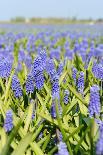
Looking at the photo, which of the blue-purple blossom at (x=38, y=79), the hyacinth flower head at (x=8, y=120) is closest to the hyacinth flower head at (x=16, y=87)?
the blue-purple blossom at (x=38, y=79)

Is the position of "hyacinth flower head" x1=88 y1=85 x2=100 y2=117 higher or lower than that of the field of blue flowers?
higher

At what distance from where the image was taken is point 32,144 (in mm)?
2170

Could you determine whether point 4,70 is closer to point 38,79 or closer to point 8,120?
point 38,79

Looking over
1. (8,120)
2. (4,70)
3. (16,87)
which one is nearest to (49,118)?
(8,120)

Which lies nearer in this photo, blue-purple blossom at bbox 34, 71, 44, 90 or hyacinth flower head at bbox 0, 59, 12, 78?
blue-purple blossom at bbox 34, 71, 44, 90

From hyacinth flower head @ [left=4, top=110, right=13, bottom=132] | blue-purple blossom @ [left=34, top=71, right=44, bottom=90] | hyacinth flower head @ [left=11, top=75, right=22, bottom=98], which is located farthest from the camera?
hyacinth flower head @ [left=11, top=75, right=22, bottom=98]

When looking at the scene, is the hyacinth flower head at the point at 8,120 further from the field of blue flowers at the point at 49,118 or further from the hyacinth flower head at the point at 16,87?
the hyacinth flower head at the point at 16,87

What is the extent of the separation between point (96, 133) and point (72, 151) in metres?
0.20

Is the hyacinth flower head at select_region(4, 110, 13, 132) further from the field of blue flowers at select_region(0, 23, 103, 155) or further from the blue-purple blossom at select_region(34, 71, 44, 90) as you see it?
the blue-purple blossom at select_region(34, 71, 44, 90)

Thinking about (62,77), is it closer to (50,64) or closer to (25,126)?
(50,64)

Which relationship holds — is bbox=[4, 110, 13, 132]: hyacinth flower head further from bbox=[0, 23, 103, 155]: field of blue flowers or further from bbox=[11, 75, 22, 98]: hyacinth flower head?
bbox=[11, 75, 22, 98]: hyacinth flower head

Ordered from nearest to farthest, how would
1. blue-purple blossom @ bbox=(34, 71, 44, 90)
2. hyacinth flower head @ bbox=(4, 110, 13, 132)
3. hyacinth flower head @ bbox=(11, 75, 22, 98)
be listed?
hyacinth flower head @ bbox=(4, 110, 13, 132), blue-purple blossom @ bbox=(34, 71, 44, 90), hyacinth flower head @ bbox=(11, 75, 22, 98)

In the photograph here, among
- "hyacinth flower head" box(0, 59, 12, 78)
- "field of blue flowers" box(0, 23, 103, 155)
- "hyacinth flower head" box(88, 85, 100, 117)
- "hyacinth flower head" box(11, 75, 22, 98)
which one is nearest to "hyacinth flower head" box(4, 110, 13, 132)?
"field of blue flowers" box(0, 23, 103, 155)

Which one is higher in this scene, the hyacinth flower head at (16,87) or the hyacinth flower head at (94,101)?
the hyacinth flower head at (94,101)
